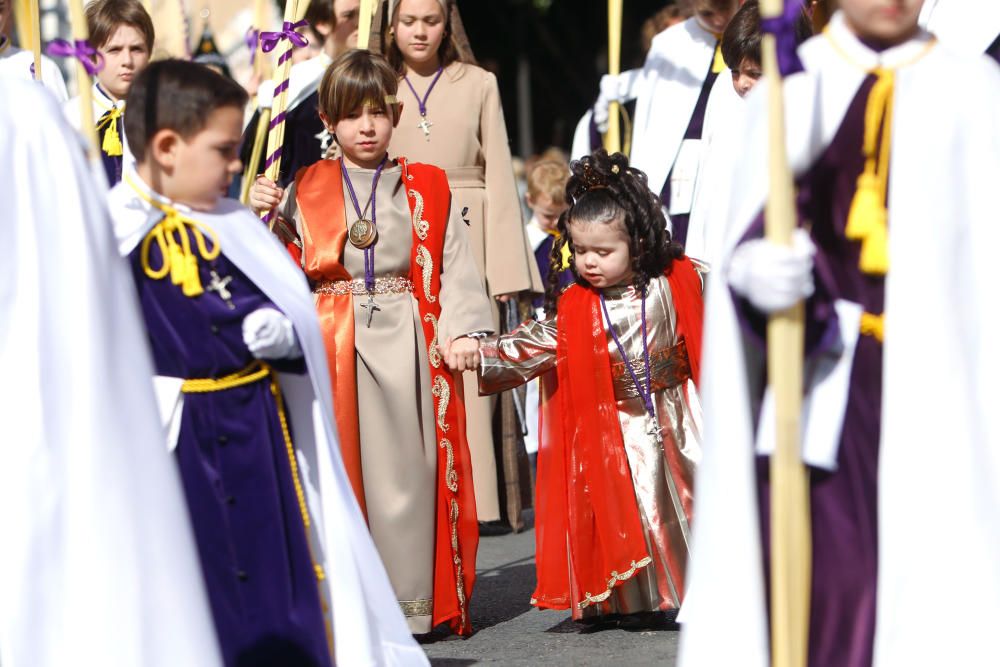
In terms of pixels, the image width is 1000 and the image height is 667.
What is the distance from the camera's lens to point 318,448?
4465 mm

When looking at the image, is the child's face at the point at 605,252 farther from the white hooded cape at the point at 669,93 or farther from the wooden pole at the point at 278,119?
the white hooded cape at the point at 669,93

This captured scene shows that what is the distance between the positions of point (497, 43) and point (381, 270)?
15.8 meters

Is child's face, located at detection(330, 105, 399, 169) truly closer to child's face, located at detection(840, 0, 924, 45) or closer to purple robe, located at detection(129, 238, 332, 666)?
purple robe, located at detection(129, 238, 332, 666)

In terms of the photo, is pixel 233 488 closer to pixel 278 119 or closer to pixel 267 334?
pixel 267 334

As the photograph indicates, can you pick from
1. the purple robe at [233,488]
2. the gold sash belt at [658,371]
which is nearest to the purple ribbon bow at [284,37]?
the gold sash belt at [658,371]

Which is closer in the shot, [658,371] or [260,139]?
[658,371]

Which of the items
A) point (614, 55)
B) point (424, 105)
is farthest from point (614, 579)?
point (614, 55)

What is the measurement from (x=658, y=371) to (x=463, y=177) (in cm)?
182

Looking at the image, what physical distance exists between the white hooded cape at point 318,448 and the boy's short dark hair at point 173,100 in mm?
132

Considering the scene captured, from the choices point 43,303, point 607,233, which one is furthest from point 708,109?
point 43,303

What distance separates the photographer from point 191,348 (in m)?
4.29

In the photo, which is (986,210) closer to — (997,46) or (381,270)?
(381,270)

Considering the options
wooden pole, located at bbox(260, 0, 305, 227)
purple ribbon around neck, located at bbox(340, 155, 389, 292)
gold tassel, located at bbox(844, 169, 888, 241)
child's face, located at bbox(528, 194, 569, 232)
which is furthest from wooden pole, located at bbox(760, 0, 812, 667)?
child's face, located at bbox(528, 194, 569, 232)

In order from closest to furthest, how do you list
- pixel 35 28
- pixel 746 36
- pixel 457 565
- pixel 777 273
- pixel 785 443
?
pixel 777 273, pixel 785 443, pixel 35 28, pixel 457 565, pixel 746 36
